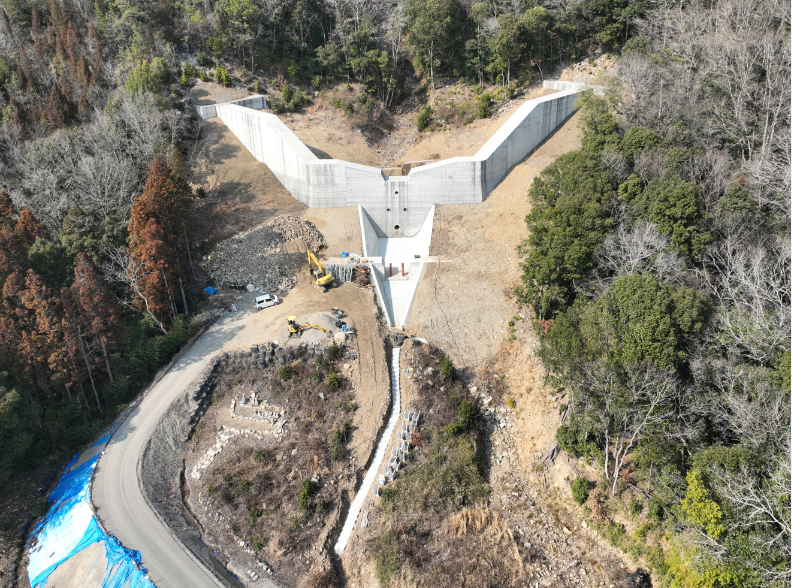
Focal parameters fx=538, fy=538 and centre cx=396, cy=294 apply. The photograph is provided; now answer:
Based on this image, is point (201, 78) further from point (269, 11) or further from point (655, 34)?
point (655, 34)

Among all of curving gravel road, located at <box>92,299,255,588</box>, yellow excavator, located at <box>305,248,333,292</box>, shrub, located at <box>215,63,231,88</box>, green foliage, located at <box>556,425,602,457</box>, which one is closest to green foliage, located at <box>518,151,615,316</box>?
green foliage, located at <box>556,425,602,457</box>

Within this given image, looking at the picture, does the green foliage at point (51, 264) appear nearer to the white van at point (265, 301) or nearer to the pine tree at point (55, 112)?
the white van at point (265, 301)

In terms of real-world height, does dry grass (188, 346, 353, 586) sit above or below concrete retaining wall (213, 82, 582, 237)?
below

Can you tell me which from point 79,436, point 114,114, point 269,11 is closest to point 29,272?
point 79,436

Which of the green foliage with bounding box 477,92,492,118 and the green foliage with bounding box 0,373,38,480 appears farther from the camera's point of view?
the green foliage with bounding box 477,92,492,118

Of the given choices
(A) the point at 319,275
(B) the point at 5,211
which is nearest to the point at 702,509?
(A) the point at 319,275

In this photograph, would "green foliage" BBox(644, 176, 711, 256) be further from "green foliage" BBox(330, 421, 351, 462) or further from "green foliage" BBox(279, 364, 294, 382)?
"green foliage" BBox(279, 364, 294, 382)
